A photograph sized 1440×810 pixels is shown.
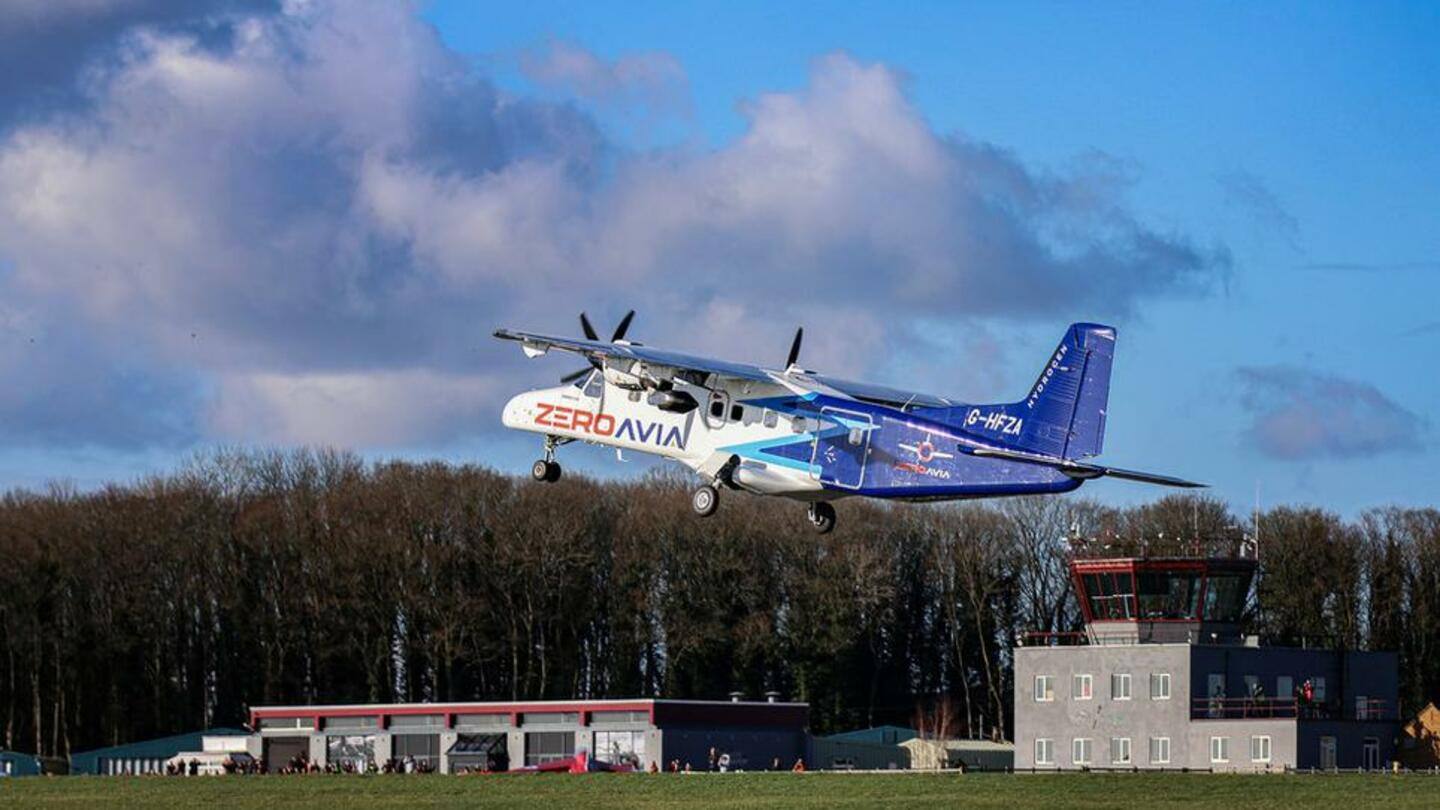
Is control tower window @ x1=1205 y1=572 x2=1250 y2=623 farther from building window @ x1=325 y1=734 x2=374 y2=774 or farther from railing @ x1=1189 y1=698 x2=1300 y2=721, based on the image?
building window @ x1=325 y1=734 x2=374 y2=774

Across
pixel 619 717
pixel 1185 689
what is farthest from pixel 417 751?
pixel 1185 689

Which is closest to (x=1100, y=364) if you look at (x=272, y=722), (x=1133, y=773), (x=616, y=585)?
(x=1133, y=773)

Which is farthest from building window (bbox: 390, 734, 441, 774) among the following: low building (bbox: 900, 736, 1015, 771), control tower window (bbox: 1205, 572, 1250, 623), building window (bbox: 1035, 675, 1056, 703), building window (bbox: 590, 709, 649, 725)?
control tower window (bbox: 1205, 572, 1250, 623)

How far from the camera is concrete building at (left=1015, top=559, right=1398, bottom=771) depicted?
9512 cm

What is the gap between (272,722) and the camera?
111125 mm

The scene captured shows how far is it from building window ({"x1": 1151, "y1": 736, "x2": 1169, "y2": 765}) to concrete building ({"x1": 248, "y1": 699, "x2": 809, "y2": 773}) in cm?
1739

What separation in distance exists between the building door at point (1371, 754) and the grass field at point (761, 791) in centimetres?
862

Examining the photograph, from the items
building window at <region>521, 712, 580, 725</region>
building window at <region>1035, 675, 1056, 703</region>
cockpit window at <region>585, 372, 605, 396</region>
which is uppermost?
cockpit window at <region>585, 372, 605, 396</region>

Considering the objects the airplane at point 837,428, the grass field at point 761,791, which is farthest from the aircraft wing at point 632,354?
the grass field at point 761,791

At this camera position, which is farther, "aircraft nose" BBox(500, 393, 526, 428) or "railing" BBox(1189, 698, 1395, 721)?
"railing" BBox(1189, 698, 1395, 721)

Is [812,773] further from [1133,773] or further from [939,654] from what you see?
[939,654]

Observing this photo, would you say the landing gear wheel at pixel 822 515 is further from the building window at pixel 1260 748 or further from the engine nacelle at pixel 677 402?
the building window at pixel 1260 748

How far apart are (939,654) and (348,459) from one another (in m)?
37.0

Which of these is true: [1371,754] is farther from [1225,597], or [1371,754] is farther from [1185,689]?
[1185,689]
